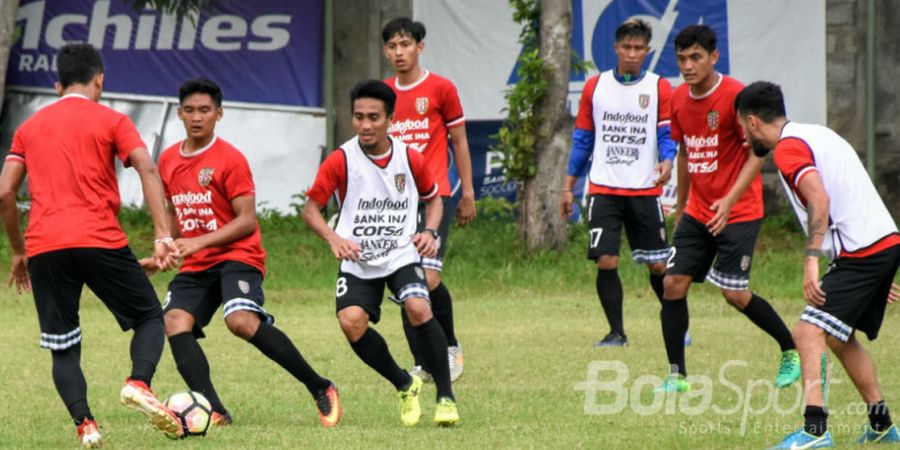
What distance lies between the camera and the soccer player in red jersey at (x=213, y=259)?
849cm

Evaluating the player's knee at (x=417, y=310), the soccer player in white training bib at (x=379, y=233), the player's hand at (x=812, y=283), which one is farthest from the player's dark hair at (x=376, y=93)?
→ the player's hand at (x=812, y=283)

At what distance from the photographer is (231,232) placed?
8477 millimetres

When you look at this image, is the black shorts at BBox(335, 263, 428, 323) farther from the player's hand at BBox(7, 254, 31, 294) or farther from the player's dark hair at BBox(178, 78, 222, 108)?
the player's hand at BBox(7, 254, 31, 294)

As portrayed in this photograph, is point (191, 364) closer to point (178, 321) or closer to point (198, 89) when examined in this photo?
point (178, 321)

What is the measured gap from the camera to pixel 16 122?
2017 centimetres

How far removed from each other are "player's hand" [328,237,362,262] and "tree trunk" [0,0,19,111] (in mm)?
11416

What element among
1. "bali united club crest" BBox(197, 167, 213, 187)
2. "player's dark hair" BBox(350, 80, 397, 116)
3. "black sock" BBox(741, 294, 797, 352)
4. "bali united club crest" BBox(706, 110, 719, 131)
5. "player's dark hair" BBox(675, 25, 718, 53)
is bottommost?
"black sock" BBox(741, 294, 797, 352)

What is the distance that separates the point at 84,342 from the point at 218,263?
4.31 meters

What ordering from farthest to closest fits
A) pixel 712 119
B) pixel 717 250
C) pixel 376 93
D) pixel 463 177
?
pixel 463 177, pixel 717 250, pixel 712 119, pixel 376 93

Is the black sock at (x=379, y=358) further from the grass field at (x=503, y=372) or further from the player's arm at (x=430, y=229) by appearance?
the player's arm at (x=430, y=229)

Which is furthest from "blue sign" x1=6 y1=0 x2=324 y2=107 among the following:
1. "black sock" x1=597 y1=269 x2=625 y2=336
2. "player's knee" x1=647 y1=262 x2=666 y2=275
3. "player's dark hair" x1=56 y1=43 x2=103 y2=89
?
"player's dark hair" x1=56 y1=43 x2=103 y2=89

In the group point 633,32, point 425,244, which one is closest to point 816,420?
point 425,244

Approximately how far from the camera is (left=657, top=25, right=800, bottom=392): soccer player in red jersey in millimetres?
9938

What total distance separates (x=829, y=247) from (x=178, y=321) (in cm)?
338
